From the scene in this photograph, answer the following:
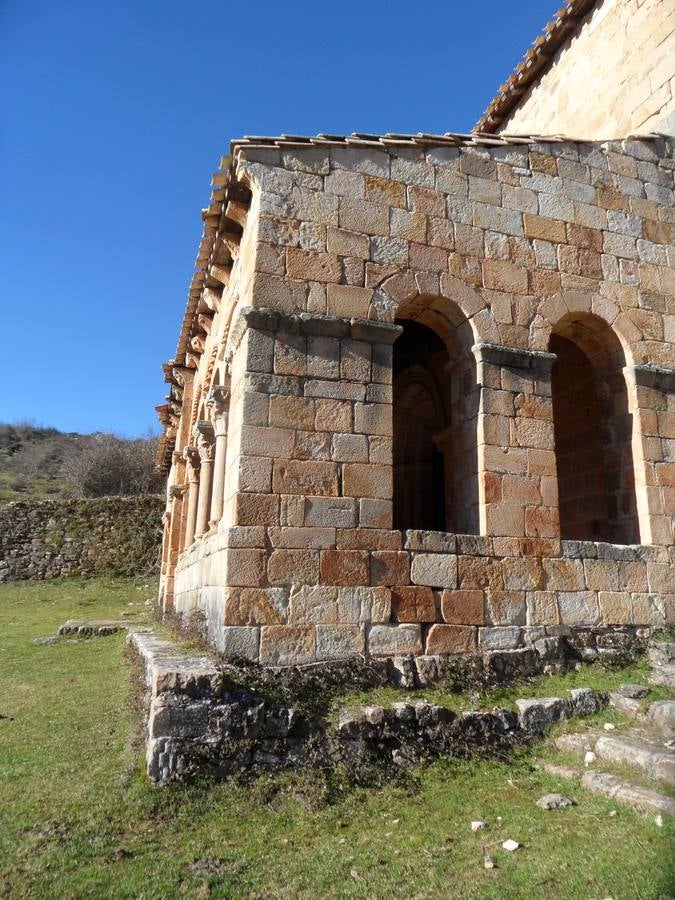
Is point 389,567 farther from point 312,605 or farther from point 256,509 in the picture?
point 256,509

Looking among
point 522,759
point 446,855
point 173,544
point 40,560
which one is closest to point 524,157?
point 522,759

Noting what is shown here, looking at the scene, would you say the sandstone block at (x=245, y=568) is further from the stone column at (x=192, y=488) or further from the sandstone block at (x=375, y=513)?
the stone column at (x=192, y=488)

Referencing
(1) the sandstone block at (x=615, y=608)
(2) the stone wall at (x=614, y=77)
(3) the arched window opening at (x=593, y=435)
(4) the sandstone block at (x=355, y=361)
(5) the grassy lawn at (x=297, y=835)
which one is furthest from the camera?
(2) the stone wall at (x=614, y=77)

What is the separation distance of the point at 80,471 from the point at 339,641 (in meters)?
28.5

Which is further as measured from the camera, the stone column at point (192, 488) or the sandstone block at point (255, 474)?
the stone column at point (192, 488)

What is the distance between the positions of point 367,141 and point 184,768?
5755mm

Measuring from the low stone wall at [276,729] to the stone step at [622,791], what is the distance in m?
0.55

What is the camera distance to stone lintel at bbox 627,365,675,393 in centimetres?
719

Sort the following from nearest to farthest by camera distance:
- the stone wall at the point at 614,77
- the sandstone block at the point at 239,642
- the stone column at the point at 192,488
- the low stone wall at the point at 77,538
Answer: the sandstone block at the point at 239,642
the stone wall at the point at 614,77
the stone column at the point at 192,488
the low stone wall at the point at 77,538

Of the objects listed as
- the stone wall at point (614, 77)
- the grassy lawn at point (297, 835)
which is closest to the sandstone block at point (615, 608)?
the grassy lawn at point (297, 835)

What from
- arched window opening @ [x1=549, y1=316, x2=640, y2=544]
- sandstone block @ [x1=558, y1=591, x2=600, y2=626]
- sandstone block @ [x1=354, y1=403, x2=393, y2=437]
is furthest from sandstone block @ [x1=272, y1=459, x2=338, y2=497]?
arched window opening @ [x1=549, y1=316, x2=640, y2=544]

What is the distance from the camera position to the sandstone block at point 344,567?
5.50 metres

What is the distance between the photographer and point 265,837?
3879 millimetres

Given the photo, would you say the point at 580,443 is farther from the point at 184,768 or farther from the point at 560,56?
the point at 184,768
